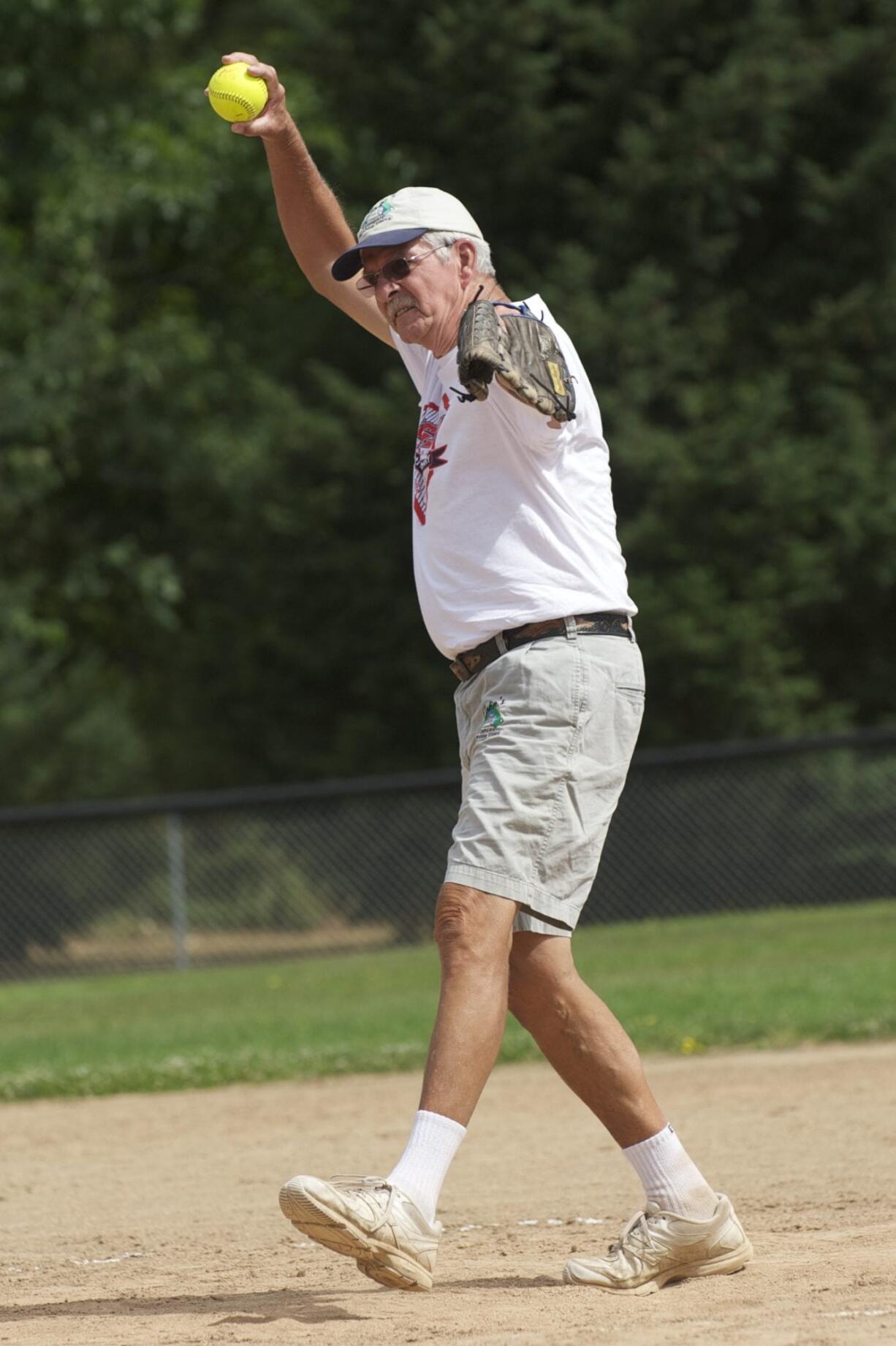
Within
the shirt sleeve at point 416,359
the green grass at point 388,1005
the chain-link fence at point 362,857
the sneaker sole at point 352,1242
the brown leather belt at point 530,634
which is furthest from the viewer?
the chain-link fence at point 362,857

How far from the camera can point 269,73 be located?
4.67 m

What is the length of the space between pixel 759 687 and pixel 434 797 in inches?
155

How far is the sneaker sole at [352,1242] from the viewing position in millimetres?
3480

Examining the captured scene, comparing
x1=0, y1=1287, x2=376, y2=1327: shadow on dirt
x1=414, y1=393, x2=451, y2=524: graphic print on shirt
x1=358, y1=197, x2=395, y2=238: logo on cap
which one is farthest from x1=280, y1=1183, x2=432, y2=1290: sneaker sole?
x1=358, y1=197, x2=395, y2=238: logo on cap

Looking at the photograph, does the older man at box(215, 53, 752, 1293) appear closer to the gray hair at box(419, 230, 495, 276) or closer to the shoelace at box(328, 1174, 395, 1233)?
the gray hair at box(419, 230, 495, 276)

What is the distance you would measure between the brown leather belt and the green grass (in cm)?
476

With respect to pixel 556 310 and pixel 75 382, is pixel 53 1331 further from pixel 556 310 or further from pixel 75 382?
pixel 75 382

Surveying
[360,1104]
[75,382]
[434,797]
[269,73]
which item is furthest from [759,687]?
[269,73]

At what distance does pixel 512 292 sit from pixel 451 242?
45.3 feet

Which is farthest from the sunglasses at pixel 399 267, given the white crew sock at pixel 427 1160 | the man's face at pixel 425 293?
the white crew sock at pixel 427 1160

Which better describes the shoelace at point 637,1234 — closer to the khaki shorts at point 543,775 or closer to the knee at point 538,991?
the knee at point 538,991

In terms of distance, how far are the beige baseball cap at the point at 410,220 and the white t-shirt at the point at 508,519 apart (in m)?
A: 0.26

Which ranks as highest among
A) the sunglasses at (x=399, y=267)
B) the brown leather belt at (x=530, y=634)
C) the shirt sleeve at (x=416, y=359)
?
the sunglasses at (x=399, y=267)

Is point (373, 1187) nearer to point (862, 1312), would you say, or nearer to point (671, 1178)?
point (671, 1178)
